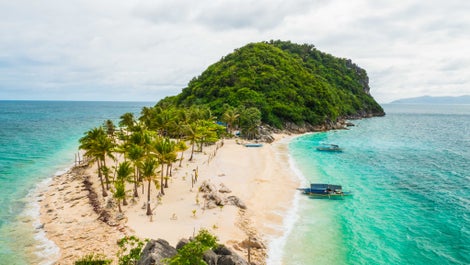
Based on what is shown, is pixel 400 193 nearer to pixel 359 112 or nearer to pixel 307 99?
pixel 307 99

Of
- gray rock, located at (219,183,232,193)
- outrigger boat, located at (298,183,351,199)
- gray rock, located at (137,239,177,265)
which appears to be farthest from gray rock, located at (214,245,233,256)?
outrigger boat, located at (298,183,351,199)

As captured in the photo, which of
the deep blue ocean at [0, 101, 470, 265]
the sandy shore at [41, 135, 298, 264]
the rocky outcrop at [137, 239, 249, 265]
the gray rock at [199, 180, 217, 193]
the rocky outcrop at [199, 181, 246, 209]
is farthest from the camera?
the gray rock at [199, 180, 217, 193]

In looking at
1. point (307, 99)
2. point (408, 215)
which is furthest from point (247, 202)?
point (307, 99)

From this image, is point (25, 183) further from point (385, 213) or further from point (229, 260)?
point (385, 213)

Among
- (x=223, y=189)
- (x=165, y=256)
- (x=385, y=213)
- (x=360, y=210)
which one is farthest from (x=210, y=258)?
(x=385, y=213)

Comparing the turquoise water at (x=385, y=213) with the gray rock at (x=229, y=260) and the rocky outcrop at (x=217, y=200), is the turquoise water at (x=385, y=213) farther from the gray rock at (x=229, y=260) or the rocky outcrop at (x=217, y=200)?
the rocky outcrop at (x=217, y=200)

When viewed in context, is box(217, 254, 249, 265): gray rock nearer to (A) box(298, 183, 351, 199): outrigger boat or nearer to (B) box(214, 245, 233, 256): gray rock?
(B) box(214, 245, 233, 256): gray rock
